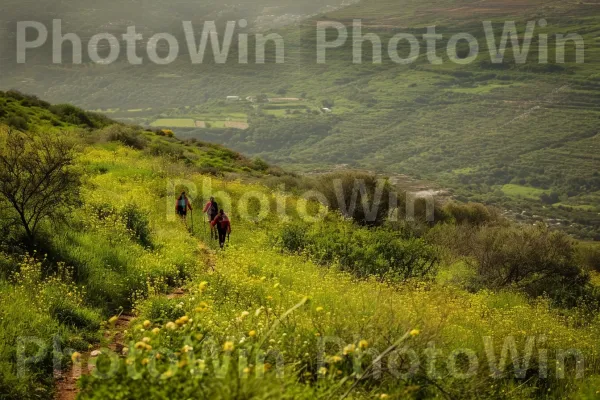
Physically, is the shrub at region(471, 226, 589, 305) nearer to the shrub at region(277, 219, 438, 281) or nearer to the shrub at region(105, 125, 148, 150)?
the shrub at region(277, 219, 438, 281)

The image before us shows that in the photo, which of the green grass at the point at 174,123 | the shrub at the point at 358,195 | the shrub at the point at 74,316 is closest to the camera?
the shrub at the point at 74,316

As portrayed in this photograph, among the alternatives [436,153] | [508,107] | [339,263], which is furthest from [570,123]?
[339,263]

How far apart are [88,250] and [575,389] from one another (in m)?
8.17

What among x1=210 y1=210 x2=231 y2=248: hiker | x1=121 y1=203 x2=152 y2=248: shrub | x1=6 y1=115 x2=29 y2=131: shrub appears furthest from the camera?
x1=6 y1=115 x2=29 y2=131: shrub

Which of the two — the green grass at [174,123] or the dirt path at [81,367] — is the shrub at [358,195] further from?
the green grass at [174,123]

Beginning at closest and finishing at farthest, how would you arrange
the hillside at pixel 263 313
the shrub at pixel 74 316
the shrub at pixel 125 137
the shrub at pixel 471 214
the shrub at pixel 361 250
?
the hillside at pixel 263 313 → the shrub at pixel 74 316 → the shrub at pixel 361 250 → the shrub at pixel 125 137 → the shrub at pixel 471 214

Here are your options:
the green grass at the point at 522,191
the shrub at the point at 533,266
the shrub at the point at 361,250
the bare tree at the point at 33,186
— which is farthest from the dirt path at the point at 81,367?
the green grass at the point at 522,191

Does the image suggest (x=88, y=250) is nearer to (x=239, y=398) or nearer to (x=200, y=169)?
(x=239, y=398)

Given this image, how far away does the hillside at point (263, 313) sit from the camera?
16.6 ft

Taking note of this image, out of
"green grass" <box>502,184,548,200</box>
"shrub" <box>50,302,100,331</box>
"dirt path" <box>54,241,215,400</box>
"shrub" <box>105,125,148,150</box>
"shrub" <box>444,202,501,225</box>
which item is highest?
"shrub" <box>105,125,148,150</box>

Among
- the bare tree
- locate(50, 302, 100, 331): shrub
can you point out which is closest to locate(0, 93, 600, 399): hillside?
locate(50, 302, 100, 331): shrub

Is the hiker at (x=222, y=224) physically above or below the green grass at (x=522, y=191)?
above

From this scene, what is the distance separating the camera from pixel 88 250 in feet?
35.8

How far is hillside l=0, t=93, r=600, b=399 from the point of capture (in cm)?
506
